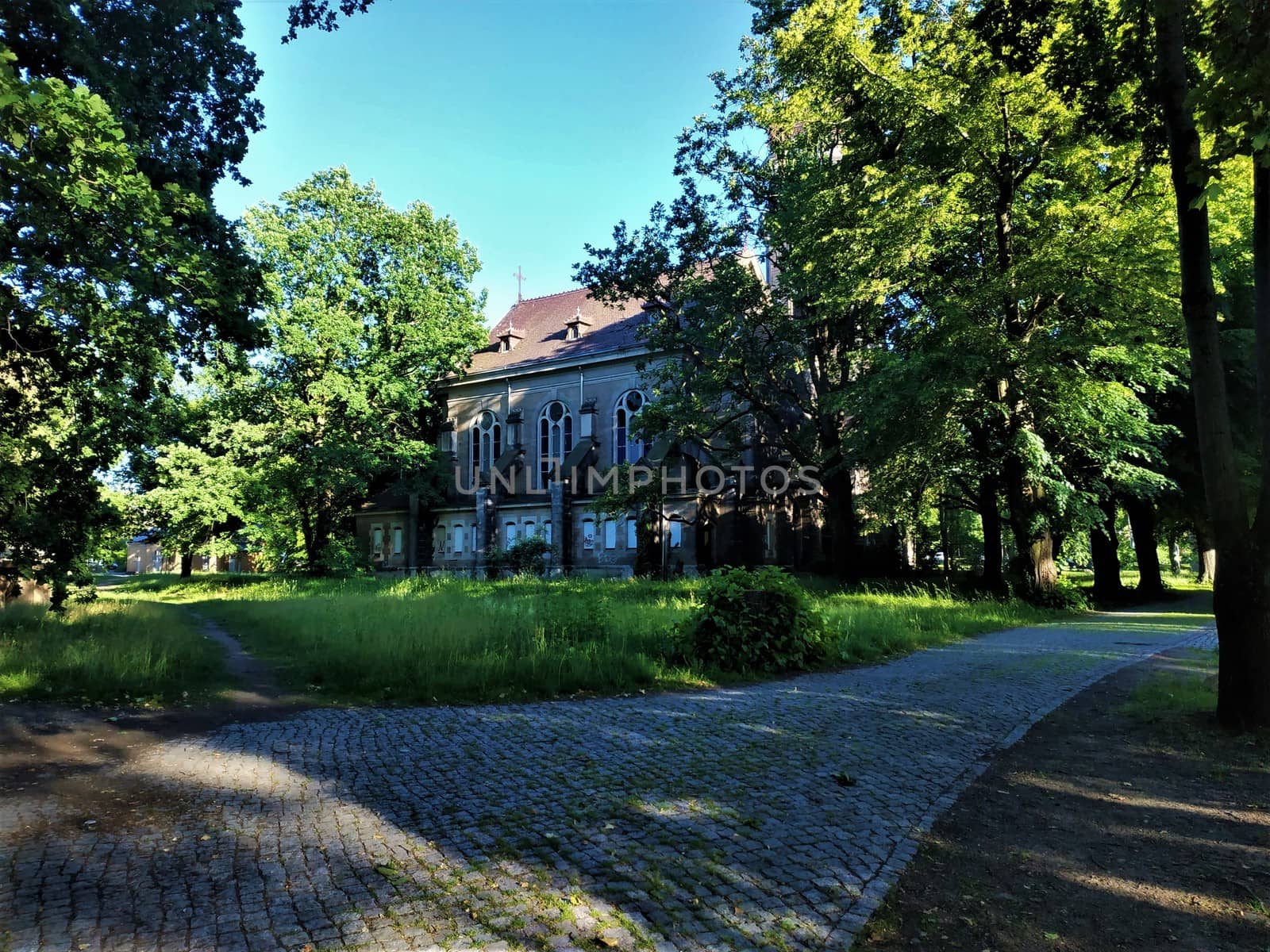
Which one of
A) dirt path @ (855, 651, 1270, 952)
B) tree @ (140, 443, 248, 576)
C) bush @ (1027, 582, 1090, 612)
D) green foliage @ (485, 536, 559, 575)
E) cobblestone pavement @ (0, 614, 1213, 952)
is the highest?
tree @ (140, 443, 248, 576)

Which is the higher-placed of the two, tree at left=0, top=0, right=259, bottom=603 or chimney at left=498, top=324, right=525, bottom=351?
chimney at left=498, top=324, right=525, bottom=351

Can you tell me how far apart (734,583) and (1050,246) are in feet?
37.9

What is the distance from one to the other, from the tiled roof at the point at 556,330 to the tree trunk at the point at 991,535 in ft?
66.6

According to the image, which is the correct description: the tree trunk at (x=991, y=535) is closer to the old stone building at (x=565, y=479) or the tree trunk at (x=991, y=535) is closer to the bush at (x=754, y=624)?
the old stone building at (x=565, y=479)

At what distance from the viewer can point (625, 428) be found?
40000mm

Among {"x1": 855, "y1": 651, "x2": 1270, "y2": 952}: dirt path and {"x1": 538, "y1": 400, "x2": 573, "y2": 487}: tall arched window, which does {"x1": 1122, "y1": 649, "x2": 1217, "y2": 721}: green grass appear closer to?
{"x1": 855, "y1": 651, "x2": 1270, "y2": 952}: dirt path

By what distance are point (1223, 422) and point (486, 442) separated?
4173 cm

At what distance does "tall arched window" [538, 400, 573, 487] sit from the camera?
4216 cm

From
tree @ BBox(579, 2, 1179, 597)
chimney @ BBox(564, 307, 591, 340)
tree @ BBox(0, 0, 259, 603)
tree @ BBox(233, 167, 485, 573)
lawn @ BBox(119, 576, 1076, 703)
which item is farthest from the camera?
chimney @ BBox(564, 307, 591, 340)

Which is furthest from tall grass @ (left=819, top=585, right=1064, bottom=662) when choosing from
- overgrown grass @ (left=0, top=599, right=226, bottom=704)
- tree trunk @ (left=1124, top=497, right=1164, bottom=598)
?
tree trunk @ (left=1124, top=497, right=1164, bottom=598)

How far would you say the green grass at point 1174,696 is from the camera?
722 cm

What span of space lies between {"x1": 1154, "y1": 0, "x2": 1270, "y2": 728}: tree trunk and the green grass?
0.68 m

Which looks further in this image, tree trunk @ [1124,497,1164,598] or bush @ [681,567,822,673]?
tree trunk @ [1124,497,1164,598]

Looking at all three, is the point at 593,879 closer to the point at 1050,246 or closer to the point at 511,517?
the point at 1050,246
